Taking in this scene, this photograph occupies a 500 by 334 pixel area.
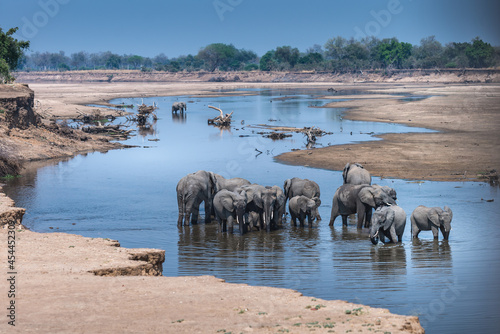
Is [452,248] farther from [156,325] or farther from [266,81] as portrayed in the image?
[266,81]

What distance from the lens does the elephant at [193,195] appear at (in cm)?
1980

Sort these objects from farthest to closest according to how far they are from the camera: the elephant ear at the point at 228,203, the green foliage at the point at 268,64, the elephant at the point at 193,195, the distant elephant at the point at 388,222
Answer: the green foliage at the point at 268,64
the elephant at the point at 193,195
the elephant ear at the point at 228,203
the distant elephant at the point at 388,222

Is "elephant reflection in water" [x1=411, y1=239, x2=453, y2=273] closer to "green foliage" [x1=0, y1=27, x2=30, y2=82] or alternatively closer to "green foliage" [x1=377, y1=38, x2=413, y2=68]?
"green foliage" [x1=0, y1=27, x2=30, y2=82]

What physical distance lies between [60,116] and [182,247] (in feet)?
139

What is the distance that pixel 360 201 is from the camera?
19.0 metres

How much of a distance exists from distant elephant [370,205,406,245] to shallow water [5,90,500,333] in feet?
1.19

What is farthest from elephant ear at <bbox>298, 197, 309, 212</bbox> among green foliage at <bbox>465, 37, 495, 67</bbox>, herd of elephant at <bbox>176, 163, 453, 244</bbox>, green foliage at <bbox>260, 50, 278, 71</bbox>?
green foliage at <bbox>260, 50, 278, 71</bbox>

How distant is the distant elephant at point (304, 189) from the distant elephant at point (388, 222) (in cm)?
310

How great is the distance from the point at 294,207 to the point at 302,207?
0.33 metres

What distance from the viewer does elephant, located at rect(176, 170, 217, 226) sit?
65.0ft

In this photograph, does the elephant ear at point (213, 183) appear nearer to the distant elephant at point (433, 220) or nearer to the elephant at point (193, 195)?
the elephant at point (193, 195)

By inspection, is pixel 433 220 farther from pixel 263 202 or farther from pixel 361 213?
pixel 263 202

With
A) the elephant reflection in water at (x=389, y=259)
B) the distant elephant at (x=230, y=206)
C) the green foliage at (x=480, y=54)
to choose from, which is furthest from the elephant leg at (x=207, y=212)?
the green foliage at (x=480, y=54)

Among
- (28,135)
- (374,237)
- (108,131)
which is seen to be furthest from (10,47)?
(374,237)
